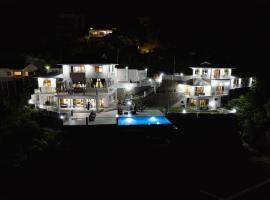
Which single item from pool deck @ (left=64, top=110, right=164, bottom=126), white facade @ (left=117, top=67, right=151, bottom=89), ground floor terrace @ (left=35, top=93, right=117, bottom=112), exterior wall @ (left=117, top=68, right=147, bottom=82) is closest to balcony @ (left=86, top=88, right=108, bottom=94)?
ground floor terrace @ (left=35, top=93, right=117, bottom=112)

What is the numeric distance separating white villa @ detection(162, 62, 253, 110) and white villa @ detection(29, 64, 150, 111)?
34.5 feet

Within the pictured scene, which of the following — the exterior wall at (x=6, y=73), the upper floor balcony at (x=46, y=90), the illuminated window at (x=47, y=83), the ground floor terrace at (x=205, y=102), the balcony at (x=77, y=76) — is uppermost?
the exterior wall at (x=6, y=73)

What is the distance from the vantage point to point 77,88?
27672mm

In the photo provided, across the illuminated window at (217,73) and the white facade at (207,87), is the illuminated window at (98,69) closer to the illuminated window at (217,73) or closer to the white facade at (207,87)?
the white facade at (207,87)

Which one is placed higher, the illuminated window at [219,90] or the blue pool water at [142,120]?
the illuminated window at [219,90]

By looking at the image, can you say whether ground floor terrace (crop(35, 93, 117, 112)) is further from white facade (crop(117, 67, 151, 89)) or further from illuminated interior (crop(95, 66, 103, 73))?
white facade (crop(117, 67, 151, 89))

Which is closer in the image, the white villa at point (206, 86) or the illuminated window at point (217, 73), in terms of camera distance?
the white villa at point (206, 86)

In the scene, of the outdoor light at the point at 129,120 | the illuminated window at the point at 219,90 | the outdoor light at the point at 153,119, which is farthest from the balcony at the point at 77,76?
the illuminated window at the point at 219,90

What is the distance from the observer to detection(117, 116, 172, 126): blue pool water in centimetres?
2240

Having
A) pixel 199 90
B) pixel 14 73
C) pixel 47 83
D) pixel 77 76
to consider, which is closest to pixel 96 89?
pixel 77 76

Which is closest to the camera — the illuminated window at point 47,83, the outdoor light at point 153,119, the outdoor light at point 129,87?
the outdoor light at point 153,119

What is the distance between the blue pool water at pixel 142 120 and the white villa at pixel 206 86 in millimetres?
7564

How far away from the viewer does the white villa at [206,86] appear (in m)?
30.2

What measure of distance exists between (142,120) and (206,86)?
12.3m
